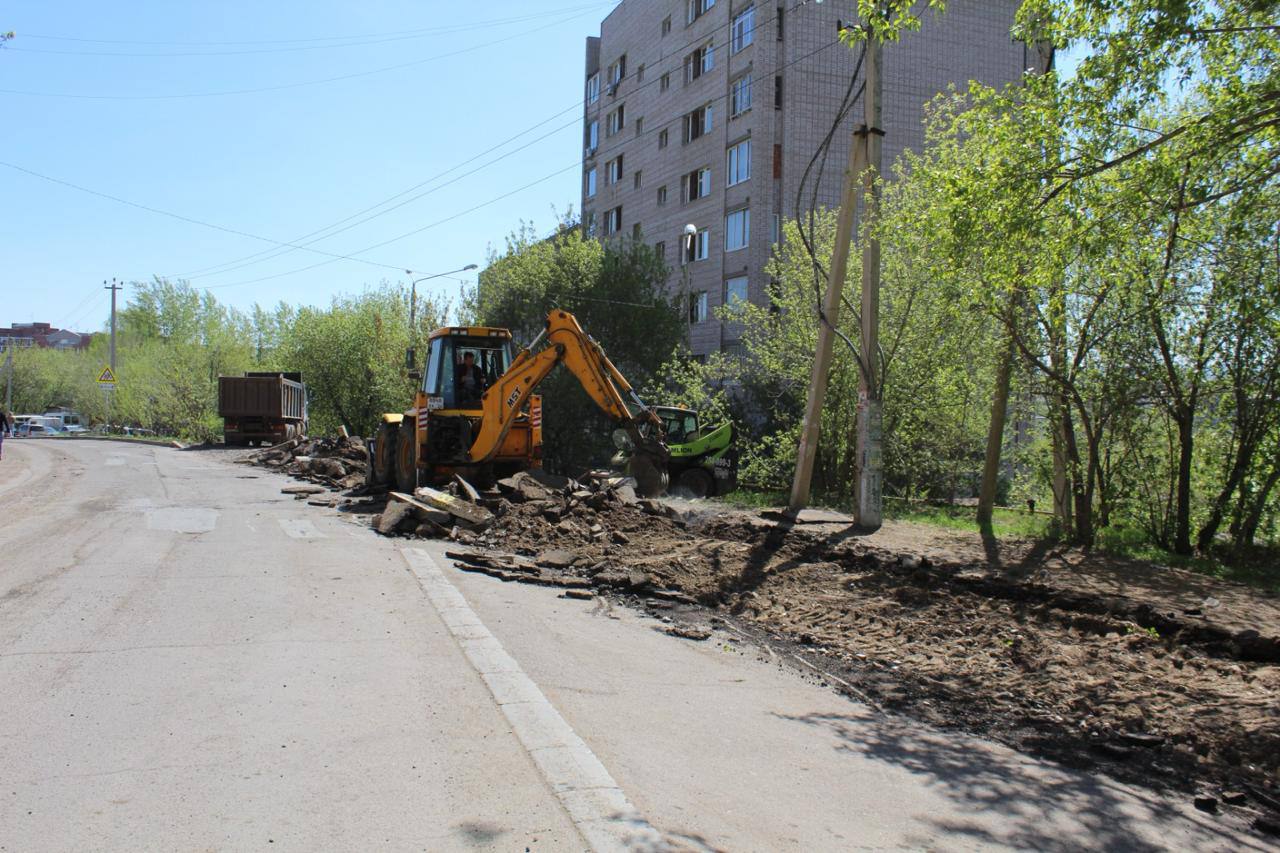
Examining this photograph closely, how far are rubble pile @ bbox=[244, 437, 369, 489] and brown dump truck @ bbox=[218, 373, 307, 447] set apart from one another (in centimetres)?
951

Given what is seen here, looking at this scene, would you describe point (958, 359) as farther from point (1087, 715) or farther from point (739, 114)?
point (739, 114)

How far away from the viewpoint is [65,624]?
6.61 m

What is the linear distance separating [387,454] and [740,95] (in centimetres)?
2382

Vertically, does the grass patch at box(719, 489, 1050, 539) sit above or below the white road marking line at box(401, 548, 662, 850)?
above

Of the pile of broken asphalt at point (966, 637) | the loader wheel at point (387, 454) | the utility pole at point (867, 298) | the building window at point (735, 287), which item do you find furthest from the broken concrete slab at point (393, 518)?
the building window at point (735, 287)

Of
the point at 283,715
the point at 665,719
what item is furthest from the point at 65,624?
the point at 665,719

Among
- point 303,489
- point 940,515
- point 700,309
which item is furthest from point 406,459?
point 700,309

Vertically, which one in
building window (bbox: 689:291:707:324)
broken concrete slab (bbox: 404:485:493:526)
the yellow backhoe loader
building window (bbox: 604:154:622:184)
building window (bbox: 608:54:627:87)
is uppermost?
building window (bbox: 608:54:627:87)

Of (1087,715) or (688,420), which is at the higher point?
(688,420)

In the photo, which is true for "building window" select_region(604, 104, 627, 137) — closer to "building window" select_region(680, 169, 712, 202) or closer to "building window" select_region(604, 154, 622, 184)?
"building window" select_region(604, 154, 622, 184)

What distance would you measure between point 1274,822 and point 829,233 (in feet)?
57.0

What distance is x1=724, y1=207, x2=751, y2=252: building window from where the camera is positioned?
34.9 metres

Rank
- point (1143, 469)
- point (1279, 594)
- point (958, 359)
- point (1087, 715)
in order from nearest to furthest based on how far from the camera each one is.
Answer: point (1087, 715), point (1279, 594), point (1143, 469), point (958, 359)

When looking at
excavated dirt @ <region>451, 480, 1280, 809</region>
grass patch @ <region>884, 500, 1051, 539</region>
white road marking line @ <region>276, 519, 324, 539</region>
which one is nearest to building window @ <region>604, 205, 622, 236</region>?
grass patch @ <region>884, 500, 1051, 539</region>
